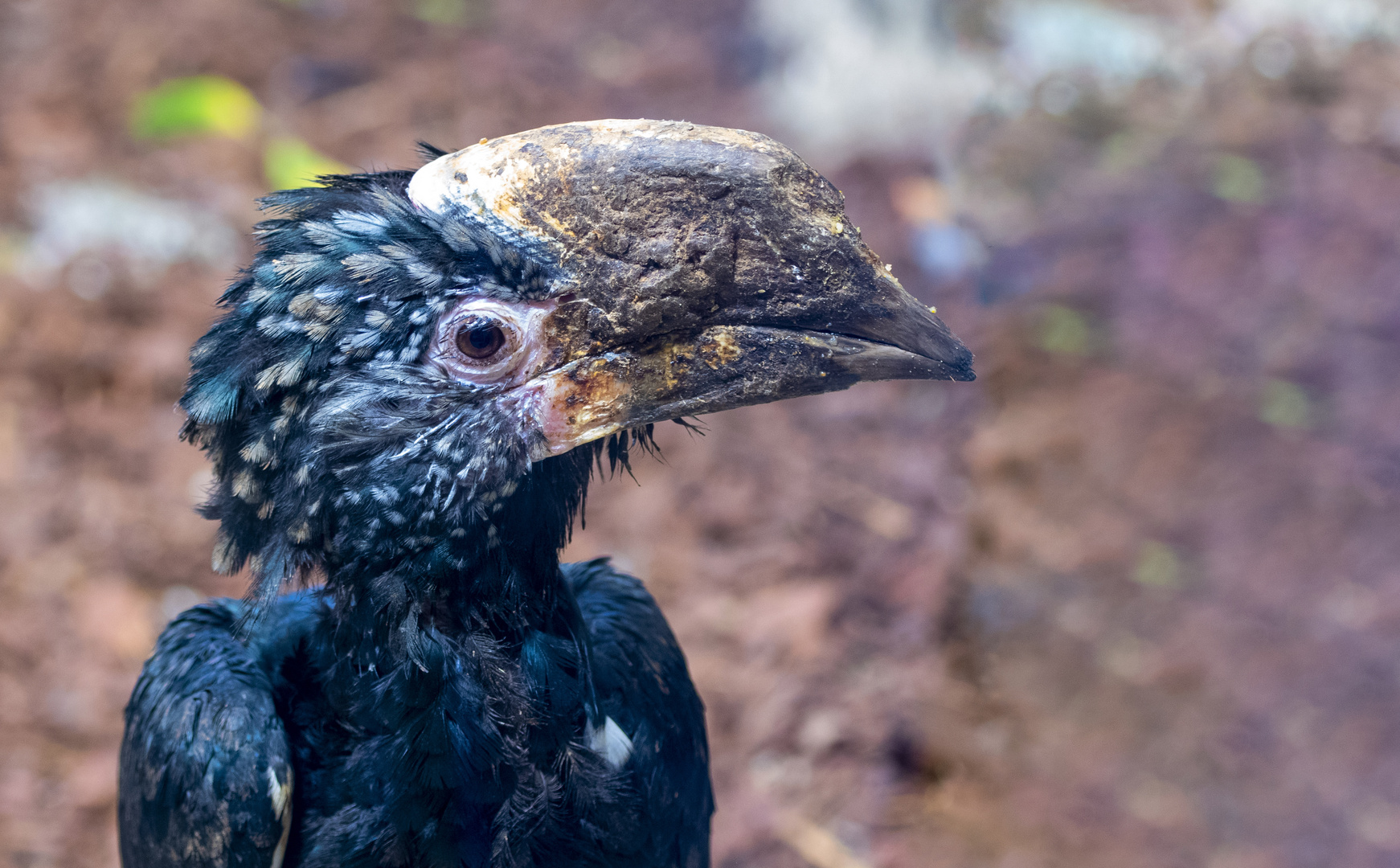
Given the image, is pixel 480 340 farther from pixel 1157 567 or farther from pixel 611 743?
pixel 1157 567

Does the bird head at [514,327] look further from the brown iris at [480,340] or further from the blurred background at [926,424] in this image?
the blurred background at [926,424]

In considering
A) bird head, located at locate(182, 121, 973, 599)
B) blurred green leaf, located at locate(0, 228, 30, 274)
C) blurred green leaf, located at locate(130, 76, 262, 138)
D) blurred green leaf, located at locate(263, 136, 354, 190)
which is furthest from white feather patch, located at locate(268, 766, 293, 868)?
blurred green leaf, located at locate(130, 76, 262, 138)

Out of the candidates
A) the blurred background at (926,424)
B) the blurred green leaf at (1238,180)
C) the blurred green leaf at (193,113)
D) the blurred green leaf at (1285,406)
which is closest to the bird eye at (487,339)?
the blurred background at (926,424)

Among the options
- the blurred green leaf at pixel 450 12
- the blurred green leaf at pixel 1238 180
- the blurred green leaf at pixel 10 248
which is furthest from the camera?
the blurred green leaf at pixel 1238 180

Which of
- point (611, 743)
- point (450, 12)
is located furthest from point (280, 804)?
point (450, 12)

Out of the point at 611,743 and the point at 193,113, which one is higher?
the point at 193,113

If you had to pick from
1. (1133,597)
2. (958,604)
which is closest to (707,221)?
(958,604)
